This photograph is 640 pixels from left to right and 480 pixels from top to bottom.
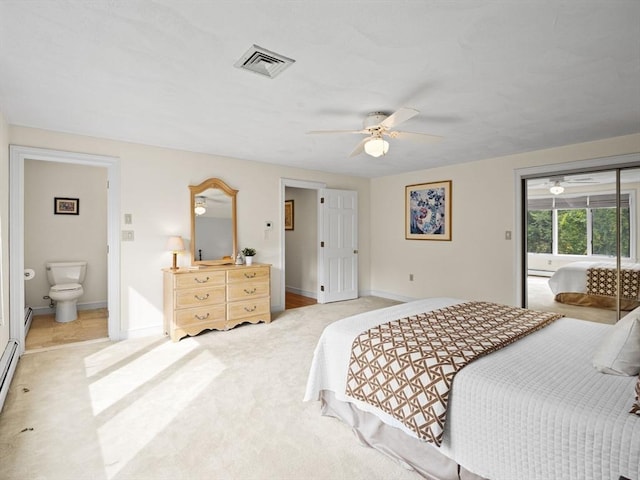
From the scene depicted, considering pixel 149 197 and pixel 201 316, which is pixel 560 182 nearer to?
pixel 201 316

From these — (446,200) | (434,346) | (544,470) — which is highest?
(446,200)

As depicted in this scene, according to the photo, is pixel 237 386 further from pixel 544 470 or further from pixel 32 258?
pixel 32 258

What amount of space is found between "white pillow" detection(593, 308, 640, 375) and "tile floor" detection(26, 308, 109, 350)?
451 cm

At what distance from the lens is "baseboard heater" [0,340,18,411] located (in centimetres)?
249

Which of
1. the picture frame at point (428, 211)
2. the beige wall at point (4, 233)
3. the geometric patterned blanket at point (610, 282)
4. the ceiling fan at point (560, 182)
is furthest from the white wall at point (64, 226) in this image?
the geometric patterned blanket at point (610, 282)

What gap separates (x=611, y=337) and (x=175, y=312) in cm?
373

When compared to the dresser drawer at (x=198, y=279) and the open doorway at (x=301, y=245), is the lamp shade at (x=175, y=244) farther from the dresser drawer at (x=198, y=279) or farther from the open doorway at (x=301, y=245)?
the open doorway at (x=301, y=245)

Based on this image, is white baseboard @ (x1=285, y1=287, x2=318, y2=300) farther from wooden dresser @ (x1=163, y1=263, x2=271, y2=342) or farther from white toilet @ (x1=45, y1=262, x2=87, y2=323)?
white toilet @ (x1=45, y1=262, x2=87, y2=323)

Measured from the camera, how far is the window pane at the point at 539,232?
174 inches

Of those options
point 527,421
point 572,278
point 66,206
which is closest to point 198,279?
point 66,206

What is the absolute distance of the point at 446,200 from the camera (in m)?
5.37

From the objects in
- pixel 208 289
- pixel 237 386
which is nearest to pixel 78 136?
pixel 208 289

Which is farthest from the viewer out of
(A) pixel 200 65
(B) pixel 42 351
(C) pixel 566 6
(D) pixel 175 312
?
(D) pixel 175 312

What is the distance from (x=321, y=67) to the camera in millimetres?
2186
